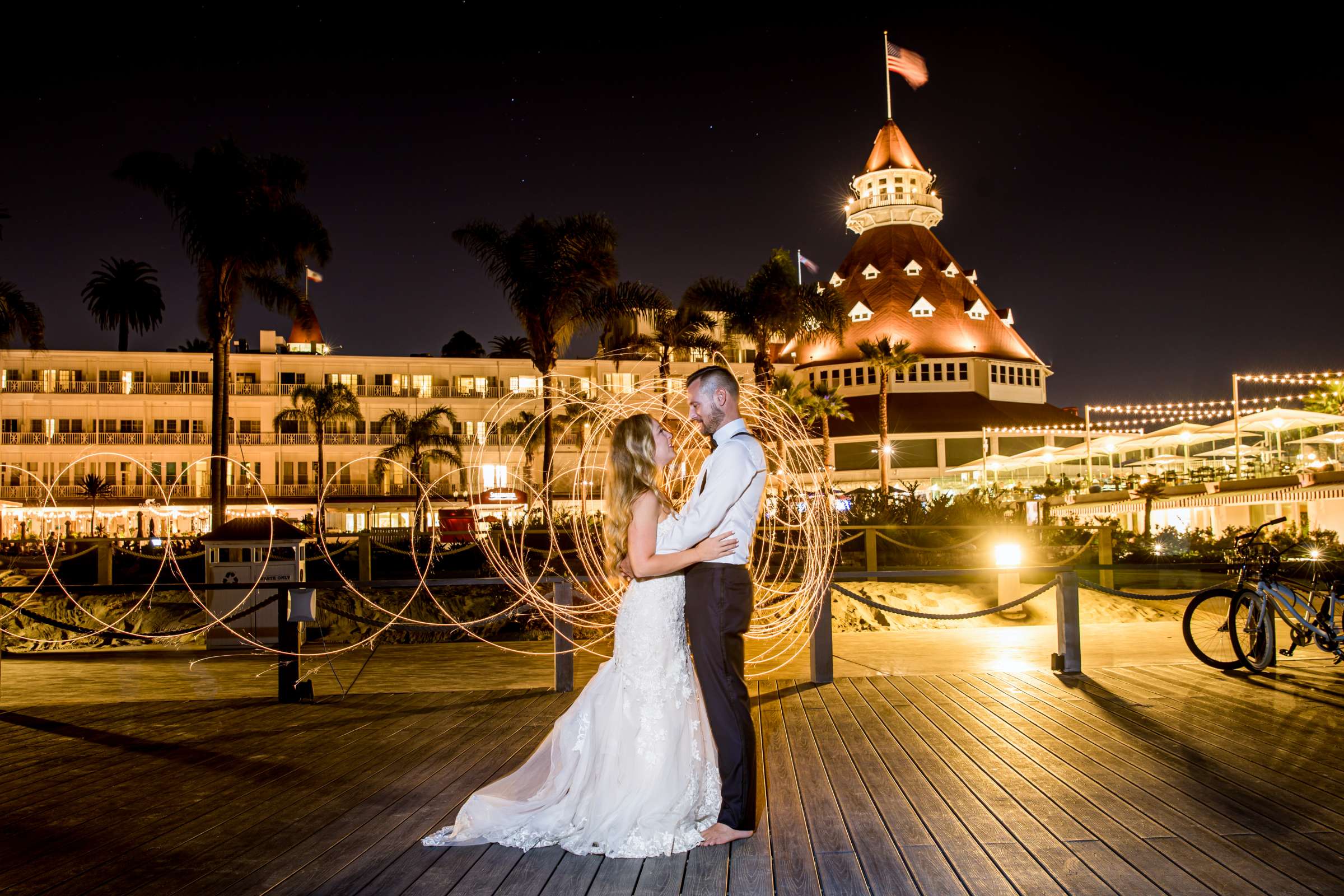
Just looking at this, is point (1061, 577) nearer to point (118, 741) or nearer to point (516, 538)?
point (118, 741)

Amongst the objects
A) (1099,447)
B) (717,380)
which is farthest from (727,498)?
(1099,447)

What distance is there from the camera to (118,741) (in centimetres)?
681

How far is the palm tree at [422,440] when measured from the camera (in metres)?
47.5

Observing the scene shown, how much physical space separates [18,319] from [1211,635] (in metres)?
21.8

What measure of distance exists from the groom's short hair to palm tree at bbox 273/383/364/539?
4420 centimetres

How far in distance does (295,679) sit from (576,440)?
3948 centimetres

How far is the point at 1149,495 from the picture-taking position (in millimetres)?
30219

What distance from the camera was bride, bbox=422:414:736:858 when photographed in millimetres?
4355

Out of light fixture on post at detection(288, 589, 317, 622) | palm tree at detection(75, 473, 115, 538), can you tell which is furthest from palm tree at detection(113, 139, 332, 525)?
palm tree at detection(75, 473, 115, 538)

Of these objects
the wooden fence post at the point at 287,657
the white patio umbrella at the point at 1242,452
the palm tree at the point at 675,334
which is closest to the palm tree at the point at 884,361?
the white patio umbrella at the point at 1242,452

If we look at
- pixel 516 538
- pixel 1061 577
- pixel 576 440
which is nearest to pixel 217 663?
pixel 1061 577

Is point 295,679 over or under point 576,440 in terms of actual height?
under

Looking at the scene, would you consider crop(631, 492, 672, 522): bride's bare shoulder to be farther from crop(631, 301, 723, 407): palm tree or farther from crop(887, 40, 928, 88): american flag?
crop(887, 40, 928, 88): american flag

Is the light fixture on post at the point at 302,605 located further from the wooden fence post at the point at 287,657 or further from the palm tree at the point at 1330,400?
the palm tree at the point at 1330,400
